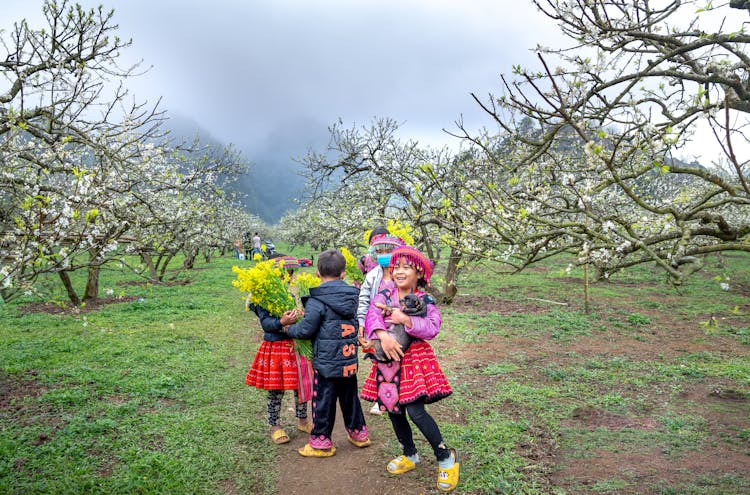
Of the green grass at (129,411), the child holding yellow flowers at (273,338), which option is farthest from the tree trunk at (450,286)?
the child holding yellow flowers at (273,338)

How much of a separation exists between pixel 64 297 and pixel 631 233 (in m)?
14.5

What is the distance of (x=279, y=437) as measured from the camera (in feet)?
16.4

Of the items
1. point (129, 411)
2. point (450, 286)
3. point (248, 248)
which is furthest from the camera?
point (248, 248)

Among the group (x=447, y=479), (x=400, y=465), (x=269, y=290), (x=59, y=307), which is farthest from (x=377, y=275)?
(x=59, y=307)

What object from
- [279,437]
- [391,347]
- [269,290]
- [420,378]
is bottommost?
[279,437]

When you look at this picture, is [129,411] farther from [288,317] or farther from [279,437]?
[288,317]

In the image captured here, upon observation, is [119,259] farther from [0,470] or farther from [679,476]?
[679,476]

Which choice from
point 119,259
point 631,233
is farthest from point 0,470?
point 631,233

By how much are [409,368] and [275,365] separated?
1.56 metres

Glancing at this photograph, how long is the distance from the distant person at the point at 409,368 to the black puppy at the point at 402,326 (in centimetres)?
4

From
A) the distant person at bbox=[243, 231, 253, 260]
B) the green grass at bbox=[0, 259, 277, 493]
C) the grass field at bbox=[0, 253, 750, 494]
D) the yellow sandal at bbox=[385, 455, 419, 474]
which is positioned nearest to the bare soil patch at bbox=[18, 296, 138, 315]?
the grass field at bbox=[0, 253, 750, 494]

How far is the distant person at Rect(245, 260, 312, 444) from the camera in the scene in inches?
189

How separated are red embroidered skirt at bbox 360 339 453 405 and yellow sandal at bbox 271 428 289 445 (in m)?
1.72

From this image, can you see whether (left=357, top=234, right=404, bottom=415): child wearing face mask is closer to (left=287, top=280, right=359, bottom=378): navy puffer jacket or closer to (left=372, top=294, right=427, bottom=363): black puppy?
(left=287, top=280, right=359, bottom=378): navy puffer jacket
